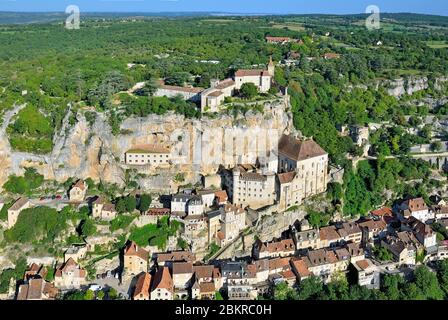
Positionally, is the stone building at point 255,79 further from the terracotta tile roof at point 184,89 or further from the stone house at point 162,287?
the stone house at point 162,287

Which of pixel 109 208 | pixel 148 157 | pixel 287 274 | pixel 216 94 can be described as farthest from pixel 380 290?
pixel 216 94

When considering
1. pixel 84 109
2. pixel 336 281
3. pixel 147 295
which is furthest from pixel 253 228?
pixel 84 109

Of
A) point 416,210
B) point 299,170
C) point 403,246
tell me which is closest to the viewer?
point 403,246

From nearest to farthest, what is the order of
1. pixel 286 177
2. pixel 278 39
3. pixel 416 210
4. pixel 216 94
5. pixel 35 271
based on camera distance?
1. pixel 35 271
2. pixel 286 177
3. pixel 416 210
4. pixel 216 94
5. pixel 278 39

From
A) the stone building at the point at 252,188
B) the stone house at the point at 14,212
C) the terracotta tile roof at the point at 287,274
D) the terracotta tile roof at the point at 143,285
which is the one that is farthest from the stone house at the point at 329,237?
the stone house at the point at 14,212

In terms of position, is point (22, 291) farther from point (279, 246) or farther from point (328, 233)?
point (328, 233)

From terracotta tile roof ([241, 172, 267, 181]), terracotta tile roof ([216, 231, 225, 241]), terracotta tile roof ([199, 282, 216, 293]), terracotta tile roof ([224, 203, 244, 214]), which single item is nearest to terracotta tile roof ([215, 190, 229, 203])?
terracotta tile roof ([224, 203, 244, 214])

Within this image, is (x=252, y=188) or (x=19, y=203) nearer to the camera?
(x=19, y=203)
